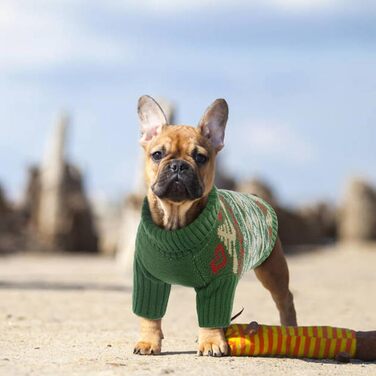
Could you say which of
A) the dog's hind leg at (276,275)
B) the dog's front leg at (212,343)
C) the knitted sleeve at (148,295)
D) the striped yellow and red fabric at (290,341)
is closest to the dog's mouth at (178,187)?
the knitted sleeve at (148,295)

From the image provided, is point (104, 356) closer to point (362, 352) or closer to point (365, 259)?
point (362, 352)

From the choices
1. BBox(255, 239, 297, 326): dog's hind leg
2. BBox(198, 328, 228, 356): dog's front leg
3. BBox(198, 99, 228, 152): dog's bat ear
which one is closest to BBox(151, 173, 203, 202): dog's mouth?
BBox(198, 99, 228, 152): dog's bat ear

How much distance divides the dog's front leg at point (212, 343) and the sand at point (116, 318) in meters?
0.08

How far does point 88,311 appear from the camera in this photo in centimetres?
899

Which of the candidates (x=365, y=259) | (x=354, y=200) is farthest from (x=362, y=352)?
(x=354, y=200)

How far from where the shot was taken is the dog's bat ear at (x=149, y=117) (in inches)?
230

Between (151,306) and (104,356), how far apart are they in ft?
1.48

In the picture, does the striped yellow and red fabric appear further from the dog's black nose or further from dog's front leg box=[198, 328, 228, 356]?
the dog's black nose

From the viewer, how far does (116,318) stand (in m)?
8.48

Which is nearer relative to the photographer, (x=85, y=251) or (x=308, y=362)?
(x=308, y=362)

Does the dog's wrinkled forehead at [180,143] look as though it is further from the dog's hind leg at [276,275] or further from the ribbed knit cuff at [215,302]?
the dog's hind leg at [276,275]

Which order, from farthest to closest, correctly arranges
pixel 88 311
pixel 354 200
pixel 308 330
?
pixel 354 200
pixel 88 311
pixel 308 330

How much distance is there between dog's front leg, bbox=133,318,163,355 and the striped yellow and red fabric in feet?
1.50

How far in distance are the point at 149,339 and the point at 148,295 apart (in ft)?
0.94
